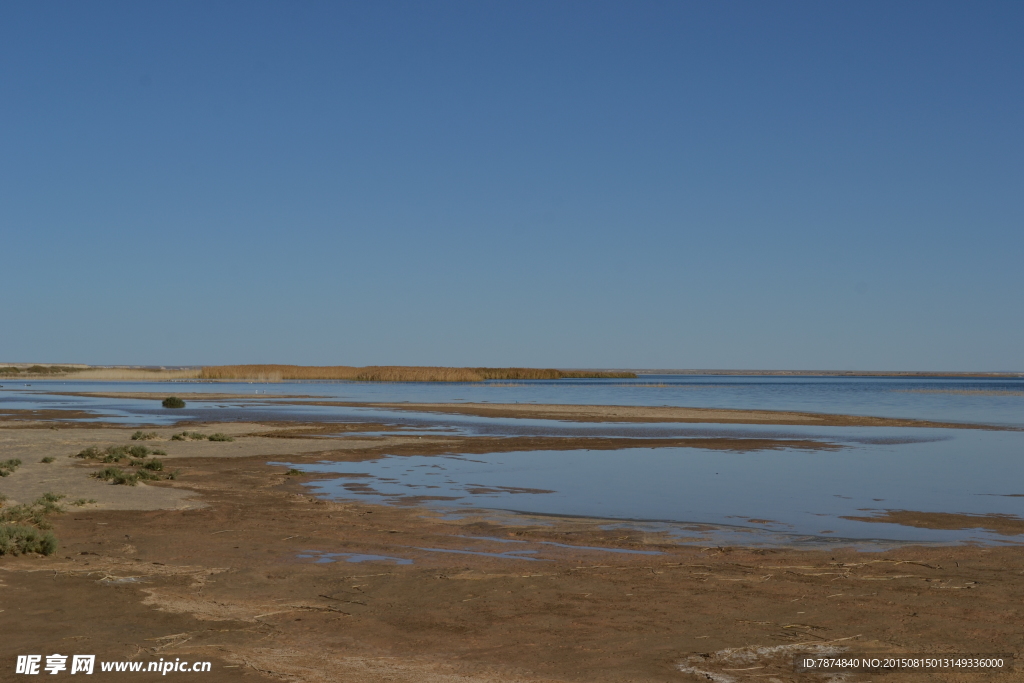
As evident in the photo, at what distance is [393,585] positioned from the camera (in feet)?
35.1

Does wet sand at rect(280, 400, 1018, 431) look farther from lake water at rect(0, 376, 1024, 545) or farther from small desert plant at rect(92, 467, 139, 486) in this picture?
small desert plant at rect(92, 467, 139, 486)

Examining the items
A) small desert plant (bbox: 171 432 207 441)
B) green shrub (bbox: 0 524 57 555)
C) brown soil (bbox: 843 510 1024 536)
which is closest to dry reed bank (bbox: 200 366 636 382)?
small desert plant (bbox: 171 432 207 441)

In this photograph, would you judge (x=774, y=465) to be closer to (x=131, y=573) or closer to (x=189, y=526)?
(x=189, y=526)

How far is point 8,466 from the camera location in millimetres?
21703

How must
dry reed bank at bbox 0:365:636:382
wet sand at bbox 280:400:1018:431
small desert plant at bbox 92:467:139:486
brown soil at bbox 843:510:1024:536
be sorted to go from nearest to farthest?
brown soil at bbox 843:510:1024:536 < small desert plant at bbox 92:467:139:486 < wet sand at bbox 280:400:1018:431 < dry reed bank at bbox 0:365:636:382

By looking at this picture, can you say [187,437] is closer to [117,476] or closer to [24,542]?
[117,476]

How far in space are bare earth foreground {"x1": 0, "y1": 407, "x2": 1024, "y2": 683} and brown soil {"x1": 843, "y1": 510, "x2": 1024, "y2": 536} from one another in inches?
7.5

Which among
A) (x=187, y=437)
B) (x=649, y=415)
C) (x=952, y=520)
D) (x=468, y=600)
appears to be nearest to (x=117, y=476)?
(x=187, y=437)

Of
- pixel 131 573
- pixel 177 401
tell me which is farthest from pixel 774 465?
pixel 177 401

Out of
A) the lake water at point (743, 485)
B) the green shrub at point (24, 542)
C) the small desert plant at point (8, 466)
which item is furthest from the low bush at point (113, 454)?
the green shrub at point (24, 542)

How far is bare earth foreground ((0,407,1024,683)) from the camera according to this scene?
26.1 ft

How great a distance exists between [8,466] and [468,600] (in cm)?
1655

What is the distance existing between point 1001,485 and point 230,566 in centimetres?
1745

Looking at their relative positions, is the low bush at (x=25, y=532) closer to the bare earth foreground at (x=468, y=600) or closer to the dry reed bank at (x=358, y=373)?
the bare earth foreground at (x=468, y=600)
